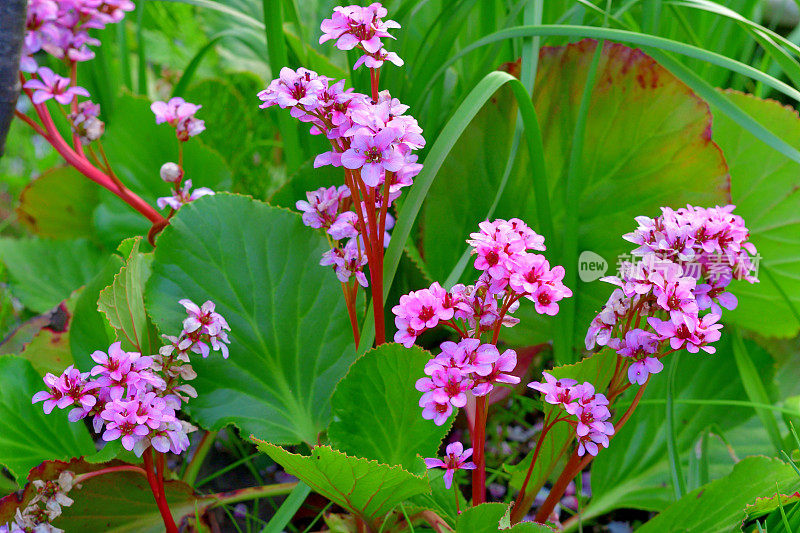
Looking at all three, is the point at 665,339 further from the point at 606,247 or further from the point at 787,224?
the point at 787,224

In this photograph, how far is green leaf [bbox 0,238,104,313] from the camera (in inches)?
47.3

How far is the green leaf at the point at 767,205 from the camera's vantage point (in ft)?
3.35

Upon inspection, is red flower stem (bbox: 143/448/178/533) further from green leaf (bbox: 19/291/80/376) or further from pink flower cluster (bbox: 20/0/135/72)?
pink flower cluster (bbox: 20/0/135/72)

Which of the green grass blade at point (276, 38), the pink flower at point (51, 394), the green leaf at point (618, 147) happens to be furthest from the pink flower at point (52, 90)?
the green leaf at point (618, 147)

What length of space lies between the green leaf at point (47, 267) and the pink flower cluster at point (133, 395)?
571 millimetres

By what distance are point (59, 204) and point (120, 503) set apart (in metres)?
0.73

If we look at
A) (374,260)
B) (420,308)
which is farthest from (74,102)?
(420,308)

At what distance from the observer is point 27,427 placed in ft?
2.72

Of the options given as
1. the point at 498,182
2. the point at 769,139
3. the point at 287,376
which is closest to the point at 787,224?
the point at 769,139

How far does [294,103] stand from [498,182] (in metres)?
0.45

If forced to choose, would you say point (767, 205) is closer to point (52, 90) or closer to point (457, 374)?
point (457, 374)

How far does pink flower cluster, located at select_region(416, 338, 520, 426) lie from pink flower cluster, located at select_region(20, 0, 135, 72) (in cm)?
61

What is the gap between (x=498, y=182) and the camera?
3.30ft

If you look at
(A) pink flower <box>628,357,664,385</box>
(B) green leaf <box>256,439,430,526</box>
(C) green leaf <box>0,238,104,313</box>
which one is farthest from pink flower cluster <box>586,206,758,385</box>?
(C) green leaf <box>0,238,104,313</box>
